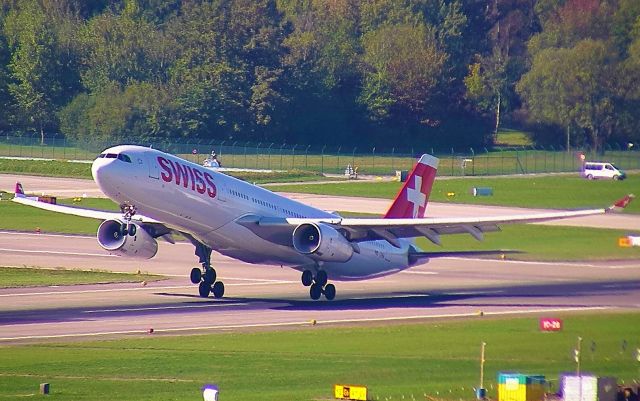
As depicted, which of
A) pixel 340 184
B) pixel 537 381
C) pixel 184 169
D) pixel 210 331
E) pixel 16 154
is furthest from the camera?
pixel 16 154

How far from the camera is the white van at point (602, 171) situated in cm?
10650

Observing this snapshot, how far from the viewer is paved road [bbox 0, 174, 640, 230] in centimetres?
8012

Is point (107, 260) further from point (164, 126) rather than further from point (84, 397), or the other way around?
point (164, 126)

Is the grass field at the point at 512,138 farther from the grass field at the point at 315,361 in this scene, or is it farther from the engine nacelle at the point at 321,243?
the grass field at the point at 315,361

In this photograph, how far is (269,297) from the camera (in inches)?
2042

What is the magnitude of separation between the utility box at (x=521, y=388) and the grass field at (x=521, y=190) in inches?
2166

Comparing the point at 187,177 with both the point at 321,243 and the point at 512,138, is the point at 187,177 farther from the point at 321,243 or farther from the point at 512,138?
the point at 512,138

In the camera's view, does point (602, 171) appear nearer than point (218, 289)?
No

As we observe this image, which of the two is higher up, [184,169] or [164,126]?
[164,126]

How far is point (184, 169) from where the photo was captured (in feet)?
158

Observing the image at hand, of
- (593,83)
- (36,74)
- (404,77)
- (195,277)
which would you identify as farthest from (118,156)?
(36,74)

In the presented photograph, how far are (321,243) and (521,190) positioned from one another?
55.9 m

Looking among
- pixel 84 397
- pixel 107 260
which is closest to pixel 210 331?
pixel 84 397

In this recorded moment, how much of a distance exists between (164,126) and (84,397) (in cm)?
9988
